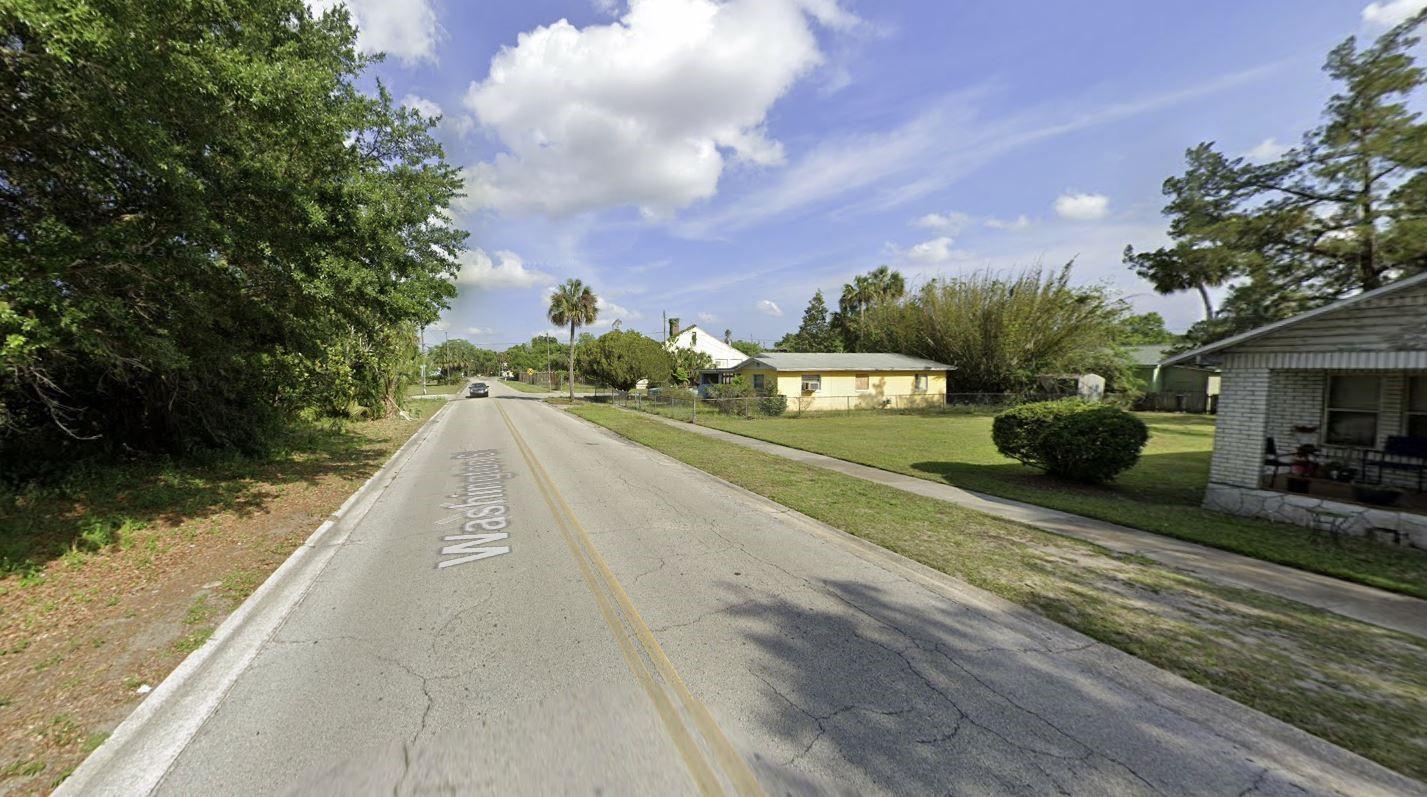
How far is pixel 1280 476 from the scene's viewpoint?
9.20 meters

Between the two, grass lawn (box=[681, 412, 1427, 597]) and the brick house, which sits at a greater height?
the brick house

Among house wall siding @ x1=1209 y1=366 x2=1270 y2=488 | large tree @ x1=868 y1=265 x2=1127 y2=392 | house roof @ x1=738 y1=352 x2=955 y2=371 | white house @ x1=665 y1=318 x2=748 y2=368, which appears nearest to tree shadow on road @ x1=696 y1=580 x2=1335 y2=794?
house wall siding @ x1=1209 y1=366 x2=1270 y2=488

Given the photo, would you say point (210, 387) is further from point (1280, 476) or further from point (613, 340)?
point (613, 340)

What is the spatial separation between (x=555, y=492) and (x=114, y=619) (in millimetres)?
5440

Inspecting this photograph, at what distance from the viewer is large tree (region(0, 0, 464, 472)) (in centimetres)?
449

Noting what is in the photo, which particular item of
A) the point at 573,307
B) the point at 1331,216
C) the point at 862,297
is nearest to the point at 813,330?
the point at 862,297

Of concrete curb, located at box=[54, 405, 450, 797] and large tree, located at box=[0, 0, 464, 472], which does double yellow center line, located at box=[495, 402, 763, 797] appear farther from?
large tree, located at box=[0, 0, 464, 472]

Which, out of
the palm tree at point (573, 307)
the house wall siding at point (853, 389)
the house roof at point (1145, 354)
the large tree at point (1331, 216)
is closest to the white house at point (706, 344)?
the palm tree at point (573, 307)

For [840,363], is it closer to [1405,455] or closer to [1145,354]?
[1405,455]

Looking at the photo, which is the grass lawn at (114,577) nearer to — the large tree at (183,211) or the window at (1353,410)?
the large tree at (183,211)

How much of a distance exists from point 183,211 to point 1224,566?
11.9 m

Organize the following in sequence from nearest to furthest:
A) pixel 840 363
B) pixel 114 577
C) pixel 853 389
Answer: pixel 114 577, pixel 853 389, pixel 840 363

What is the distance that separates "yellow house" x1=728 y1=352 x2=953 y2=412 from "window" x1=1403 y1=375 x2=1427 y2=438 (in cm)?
2295

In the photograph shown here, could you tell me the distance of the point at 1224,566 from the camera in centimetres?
605
